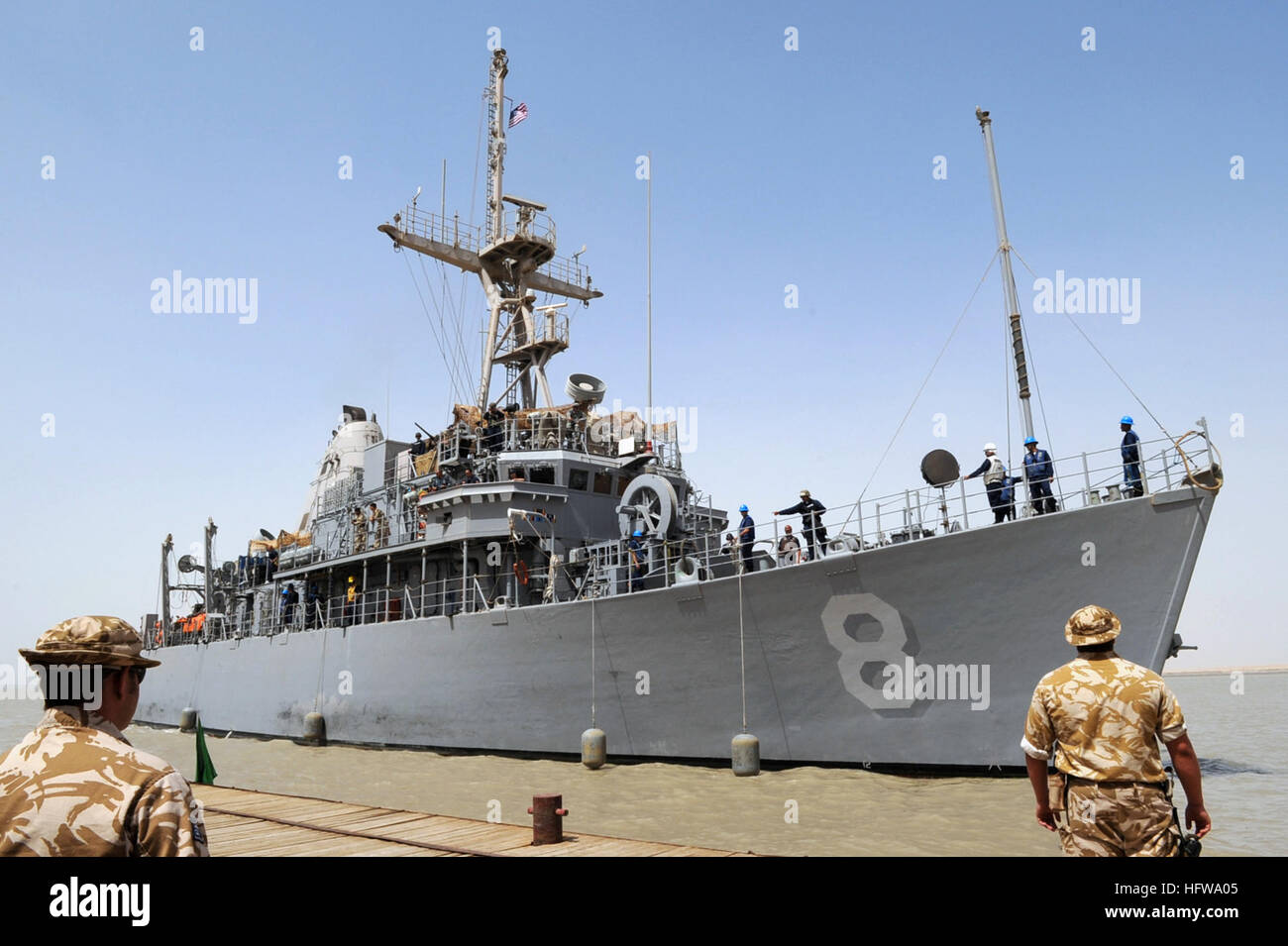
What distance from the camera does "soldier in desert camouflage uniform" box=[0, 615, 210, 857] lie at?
2209 mm

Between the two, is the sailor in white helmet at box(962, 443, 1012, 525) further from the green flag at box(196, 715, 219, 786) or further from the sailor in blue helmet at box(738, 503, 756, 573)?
the green flag at box(196, 715, 219, 786)

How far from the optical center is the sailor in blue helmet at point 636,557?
16734mm

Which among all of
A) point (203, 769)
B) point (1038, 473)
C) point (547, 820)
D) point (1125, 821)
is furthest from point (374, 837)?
point (1038, 473)

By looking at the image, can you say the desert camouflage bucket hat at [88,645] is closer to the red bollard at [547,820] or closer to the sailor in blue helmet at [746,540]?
the red bollard at [547,820]

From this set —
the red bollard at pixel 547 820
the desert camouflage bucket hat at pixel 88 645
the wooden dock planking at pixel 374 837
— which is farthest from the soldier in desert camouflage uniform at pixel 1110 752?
the red bollard at pixel 547 820

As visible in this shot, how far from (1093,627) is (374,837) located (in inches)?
289

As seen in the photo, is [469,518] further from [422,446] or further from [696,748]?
[696,748]

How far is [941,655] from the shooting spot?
508 inches

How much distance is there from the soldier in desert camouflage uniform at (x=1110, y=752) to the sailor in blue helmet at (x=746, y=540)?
35.4 ft

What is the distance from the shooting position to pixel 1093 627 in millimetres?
3941

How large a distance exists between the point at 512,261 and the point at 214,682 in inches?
700

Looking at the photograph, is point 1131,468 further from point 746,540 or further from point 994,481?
point 746,540

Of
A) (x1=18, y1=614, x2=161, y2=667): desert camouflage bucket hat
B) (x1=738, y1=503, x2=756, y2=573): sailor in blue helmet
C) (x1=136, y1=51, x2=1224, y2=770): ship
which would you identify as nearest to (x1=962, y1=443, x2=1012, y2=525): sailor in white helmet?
(x1=136, y1=51, x2=1224, y2=770): ship
